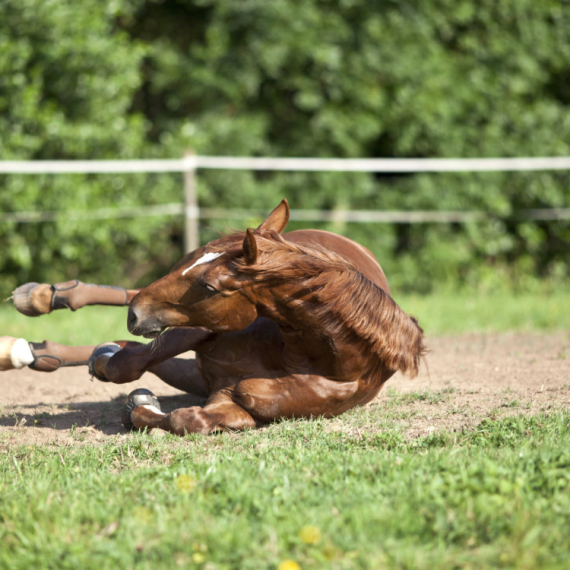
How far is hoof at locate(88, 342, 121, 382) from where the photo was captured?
12.3ft

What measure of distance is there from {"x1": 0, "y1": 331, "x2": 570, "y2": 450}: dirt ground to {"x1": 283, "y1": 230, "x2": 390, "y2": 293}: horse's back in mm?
607

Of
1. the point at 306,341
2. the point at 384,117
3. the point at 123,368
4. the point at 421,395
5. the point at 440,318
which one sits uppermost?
the point at 384,117

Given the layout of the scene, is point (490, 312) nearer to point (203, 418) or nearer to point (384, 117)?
point (384, 117)

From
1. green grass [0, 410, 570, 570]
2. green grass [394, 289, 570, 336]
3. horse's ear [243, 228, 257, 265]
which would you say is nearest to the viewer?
green grass [0, 410, 570, 570]

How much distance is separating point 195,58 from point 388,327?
26.9 feet

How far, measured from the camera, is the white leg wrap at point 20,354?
12.2 ft

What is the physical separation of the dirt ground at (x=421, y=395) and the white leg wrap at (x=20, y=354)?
296 mm

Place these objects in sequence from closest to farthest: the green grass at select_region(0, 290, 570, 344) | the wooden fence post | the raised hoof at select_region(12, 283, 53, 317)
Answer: the raised hoof at select_region(12, 283, 53, 317)
the green grass at select_region(0, 290, 570, 344)
the wooden fence post

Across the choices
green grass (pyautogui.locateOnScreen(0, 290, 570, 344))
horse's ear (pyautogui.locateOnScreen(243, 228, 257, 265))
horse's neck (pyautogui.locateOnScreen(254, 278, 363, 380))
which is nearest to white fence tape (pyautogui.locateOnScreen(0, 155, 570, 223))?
green grass (pyautogui.locateOnScreen(0, 290, 570, 344))

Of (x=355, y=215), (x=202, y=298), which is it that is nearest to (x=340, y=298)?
(x=202, y=298)

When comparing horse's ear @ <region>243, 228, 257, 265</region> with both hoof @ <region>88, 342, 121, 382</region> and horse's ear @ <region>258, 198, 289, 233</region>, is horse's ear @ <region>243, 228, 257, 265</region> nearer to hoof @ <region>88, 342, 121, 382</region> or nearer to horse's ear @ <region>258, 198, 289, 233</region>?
horse's ear @ <region>258, 198, 289, 233</region>

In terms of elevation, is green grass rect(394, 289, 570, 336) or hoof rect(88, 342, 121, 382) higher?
hoof rect(88, 342, 121, 382)

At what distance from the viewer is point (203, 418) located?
3.23 m

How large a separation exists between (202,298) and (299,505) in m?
1.03
